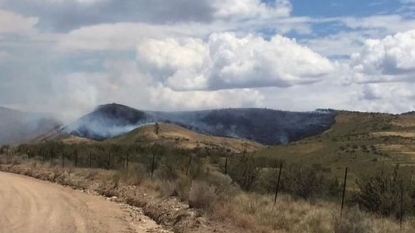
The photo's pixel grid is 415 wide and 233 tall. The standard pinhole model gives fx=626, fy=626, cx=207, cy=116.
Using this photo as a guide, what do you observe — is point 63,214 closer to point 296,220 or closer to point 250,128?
point 296,220

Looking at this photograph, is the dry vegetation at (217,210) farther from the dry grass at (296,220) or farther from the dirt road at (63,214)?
the dirt road at (63,214)

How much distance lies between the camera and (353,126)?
161250 millimetres

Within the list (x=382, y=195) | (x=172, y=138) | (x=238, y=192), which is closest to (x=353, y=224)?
(x=238, y=192)

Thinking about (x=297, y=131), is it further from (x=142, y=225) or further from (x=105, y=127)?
(x=142, y=225)

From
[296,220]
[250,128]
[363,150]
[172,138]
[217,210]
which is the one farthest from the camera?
[250,128]

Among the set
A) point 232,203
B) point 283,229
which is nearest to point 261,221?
point 283,229

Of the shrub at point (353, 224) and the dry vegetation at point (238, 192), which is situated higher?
the shrub at point (353, 224)

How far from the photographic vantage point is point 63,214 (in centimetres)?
2161

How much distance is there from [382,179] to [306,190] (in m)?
7.40

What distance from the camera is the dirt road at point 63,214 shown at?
61.2 ft

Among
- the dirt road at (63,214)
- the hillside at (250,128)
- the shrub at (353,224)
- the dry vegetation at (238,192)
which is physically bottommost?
the dirt road at (63,214)

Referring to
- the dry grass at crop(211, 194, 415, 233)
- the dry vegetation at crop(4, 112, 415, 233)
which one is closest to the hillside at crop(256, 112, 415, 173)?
the dry vegetation at crop(4, 112, 415, 233)

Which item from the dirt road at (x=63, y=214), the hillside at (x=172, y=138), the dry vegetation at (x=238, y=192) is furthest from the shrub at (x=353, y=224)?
the hillside at (x=172, y=138)

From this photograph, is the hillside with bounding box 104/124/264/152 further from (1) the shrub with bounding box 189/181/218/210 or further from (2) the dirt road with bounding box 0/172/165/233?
(1) the shrub with bounding box 189/181/218/210
